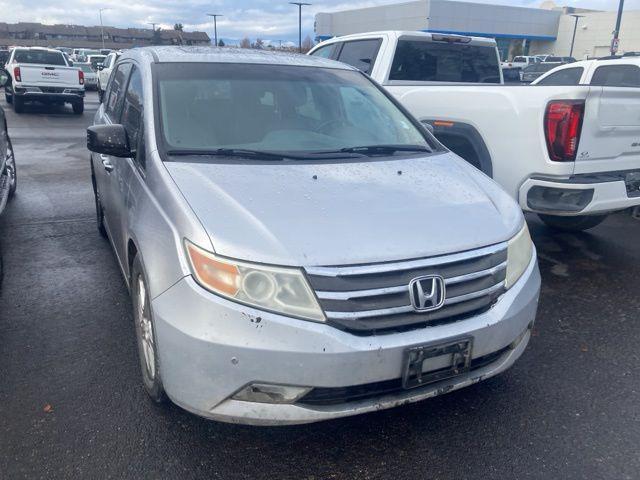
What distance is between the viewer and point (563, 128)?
413 cm

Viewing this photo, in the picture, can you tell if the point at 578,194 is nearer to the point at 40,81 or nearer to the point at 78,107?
the point at 40,81

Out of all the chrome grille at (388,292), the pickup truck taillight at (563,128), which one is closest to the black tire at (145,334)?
the chrome grille at (388,292)

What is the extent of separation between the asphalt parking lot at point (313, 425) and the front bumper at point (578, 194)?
666 mm

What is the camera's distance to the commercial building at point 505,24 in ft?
171

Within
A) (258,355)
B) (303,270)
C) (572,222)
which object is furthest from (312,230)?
(572,222)

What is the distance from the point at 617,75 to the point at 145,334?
8.57 metres

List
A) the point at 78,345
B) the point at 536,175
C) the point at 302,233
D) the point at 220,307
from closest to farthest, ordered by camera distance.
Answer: the point at 220,307 < the point at 302,233 < the point at 78,345 < the point at 536,175

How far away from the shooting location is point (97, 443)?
2.57 m

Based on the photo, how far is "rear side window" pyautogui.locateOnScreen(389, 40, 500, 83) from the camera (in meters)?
6.43

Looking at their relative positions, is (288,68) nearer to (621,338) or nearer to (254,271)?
(254,271)

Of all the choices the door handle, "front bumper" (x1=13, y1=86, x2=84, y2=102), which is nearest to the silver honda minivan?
the door handle

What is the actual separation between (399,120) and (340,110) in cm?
41

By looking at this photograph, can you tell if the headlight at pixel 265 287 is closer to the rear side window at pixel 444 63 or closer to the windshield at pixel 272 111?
the windshield at pixel 272 111

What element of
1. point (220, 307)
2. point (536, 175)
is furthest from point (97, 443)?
point (536, 175)
